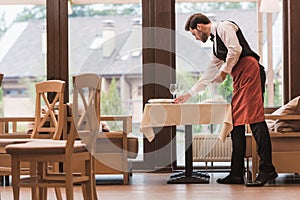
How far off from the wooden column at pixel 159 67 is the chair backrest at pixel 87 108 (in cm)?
337

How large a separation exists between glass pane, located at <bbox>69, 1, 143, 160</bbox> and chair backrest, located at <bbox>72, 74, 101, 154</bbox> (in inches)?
138

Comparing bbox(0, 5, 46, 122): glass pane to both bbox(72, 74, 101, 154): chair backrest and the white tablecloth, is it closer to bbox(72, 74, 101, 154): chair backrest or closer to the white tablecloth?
the white tablecloth

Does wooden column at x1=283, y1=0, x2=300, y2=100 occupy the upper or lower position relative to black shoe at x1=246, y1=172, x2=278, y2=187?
upper

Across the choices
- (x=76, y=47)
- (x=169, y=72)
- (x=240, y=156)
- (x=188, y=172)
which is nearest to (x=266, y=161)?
(x=240, y=156)

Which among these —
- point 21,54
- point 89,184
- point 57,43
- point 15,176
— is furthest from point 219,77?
point 15,176

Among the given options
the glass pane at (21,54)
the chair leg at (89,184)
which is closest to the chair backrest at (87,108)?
the chair leg at (89,184)

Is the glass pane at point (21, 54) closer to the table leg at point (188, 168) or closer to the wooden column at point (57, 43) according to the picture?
the wooden column at point (57, 43)

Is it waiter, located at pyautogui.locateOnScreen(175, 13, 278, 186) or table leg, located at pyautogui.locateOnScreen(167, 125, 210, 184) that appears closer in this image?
waiter, located at pyautogui.locateOnScreen(175, 13, 278, 186)

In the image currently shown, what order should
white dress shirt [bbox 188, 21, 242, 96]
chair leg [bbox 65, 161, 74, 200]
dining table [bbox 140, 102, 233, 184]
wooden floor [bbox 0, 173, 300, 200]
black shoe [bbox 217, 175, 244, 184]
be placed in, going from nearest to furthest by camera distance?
chair leg [bbox 65, 161, 74, 200] → wooden floor [bbox 0, 173, 300, 200] → white dress shirt [bbox 188, 21, 242, 96] → dining table [bbox 140, 102, 233, 184] → black shoe [bbox 217, 175, 244, 184]

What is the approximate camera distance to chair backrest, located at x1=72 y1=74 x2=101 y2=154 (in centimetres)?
363

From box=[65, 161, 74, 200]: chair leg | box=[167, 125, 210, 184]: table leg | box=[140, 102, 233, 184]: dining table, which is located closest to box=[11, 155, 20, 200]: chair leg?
box=[65, 161, 74, 200]: chair leg

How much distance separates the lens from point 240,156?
607 centimetres

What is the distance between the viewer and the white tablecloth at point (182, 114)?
5934 mm

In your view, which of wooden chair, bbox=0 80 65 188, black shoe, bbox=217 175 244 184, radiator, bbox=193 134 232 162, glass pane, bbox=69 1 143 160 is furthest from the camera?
A: glass pane, bbox=69 1 143 160
